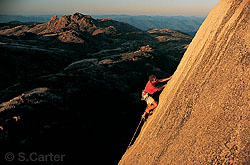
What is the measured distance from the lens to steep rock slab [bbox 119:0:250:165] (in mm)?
7473

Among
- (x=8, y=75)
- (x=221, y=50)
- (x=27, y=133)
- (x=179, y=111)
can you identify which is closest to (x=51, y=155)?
(x=27, y=133)

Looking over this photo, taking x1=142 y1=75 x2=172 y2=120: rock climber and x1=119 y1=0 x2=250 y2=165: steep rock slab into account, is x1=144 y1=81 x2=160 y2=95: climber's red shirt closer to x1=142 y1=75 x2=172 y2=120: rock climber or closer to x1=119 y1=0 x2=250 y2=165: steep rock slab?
x1=142 y1=75 x2=172 y2=120: rock climber

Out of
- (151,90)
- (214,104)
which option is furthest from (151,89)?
(214,104)

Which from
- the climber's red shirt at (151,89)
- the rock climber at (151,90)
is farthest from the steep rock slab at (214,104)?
the rock climber at (151,90)

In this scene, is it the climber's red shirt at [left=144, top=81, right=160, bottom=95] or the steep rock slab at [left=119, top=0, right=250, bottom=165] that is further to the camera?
the climber's red shirt at [left=144, top=81, right=160, bottom=95]

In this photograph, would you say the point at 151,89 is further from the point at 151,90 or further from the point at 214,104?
the point at 214,104

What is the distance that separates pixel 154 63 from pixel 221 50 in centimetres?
6079

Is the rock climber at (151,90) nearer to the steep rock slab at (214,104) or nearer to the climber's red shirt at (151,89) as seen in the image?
the climber's red shirt at (151,89)

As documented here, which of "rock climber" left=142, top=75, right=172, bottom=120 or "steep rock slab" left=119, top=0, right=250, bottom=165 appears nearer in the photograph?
"steep rock slab" left=119, top=0, right=250, bottom=165

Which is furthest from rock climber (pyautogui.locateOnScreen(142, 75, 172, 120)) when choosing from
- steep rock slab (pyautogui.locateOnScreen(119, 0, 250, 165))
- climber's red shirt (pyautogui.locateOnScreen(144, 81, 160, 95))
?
steep rock slab (pyautogui.locateOnScreen(119, 0, 250, 165))

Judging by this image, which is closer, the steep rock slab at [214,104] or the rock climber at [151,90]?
the steep rock slab at [214,104]

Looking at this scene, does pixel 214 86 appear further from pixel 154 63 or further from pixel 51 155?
pixel 154 63

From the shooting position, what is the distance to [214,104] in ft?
27.5

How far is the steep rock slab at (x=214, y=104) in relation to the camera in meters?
7.47
